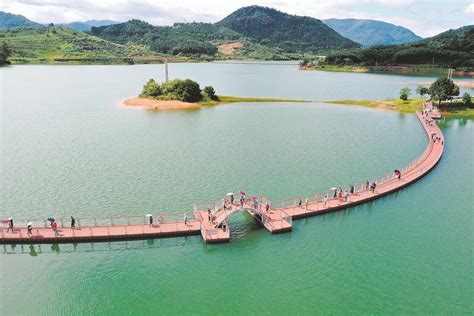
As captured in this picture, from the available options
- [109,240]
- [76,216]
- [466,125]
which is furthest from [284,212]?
[466,125]

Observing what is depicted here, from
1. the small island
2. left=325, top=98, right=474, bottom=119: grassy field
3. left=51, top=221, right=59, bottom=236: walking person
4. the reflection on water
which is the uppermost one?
the small island

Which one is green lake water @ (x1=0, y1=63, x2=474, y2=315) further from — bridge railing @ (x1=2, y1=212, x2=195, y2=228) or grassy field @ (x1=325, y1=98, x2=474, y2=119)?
grassy field @ (x1=325, y1=98, x2=474, y2=119)

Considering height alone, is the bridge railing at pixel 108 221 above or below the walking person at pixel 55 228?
below

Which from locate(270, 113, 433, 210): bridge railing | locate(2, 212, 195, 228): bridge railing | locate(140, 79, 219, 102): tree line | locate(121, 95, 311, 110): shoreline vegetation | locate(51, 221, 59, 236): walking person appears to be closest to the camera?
locate(51, 221, 59, 236): walking person

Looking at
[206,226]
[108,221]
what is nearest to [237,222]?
[206,226]

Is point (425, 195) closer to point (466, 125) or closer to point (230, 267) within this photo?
point (230, 267)

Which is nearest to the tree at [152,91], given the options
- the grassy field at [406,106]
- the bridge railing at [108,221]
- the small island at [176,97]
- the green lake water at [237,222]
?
the small island at [176,97]

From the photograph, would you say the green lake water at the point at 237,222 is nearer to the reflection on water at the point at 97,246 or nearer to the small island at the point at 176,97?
the reflection on water at the point at 97,246

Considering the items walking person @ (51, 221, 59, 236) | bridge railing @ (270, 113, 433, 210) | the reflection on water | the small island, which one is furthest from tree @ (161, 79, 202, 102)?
the reflection on water
